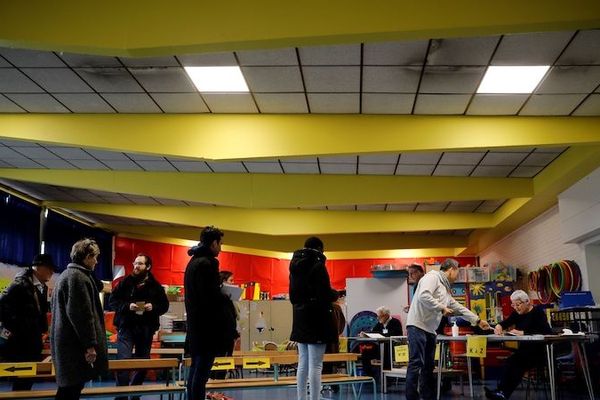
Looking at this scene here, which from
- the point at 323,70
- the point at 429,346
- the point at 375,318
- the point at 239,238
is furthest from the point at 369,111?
the point at 239,238

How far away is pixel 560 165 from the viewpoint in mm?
9086

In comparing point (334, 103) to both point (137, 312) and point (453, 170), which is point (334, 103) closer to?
point (137, 312)

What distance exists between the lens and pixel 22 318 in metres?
5.49

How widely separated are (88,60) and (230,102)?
182 cm

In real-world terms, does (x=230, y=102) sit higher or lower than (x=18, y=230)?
higher

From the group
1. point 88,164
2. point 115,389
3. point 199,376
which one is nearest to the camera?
point 199,376

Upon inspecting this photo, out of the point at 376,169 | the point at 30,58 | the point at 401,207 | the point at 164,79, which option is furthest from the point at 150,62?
the point at 401,207

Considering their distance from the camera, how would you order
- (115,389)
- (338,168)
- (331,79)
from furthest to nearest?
(338,168) < (331,79) < (115,389)

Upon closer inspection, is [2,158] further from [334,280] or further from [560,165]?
[334,280]

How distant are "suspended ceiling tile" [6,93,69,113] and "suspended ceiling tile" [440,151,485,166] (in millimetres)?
5489

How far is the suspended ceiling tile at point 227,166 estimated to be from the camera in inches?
389

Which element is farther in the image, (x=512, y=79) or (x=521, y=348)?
(x=521, y=348)

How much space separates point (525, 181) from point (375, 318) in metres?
3.91

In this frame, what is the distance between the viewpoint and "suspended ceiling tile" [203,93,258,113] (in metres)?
7.12
